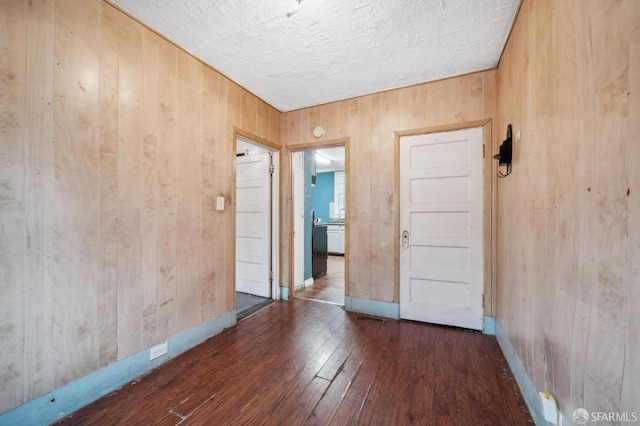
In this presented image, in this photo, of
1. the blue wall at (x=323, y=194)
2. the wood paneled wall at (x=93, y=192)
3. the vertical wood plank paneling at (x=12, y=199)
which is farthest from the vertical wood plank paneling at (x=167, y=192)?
the blue wall at (x=323, y=194)

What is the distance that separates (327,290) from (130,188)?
117 inches

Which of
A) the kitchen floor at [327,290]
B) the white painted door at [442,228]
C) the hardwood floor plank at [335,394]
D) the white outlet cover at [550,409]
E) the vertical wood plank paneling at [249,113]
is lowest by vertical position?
the kitchen floor at [327,290]

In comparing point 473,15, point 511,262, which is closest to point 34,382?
point 511,262

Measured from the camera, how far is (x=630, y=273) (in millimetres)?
756

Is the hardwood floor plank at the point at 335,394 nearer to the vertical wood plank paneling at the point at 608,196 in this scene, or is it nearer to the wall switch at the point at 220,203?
the vertical wood plank paneling at the point at 608,196

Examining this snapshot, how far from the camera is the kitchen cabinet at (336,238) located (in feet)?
23.6

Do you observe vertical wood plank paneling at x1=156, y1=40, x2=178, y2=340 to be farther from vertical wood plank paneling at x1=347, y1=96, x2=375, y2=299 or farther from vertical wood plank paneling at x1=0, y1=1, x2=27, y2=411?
vertical wood plank paneling at x1=347, y1=96, x2=375, y2=299

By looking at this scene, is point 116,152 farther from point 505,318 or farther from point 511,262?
point 505,318

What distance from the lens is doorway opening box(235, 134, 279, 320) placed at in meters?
3.51

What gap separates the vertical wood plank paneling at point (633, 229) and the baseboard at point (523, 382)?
81 centimetres

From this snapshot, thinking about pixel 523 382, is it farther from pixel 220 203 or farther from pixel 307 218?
pixel 307 218

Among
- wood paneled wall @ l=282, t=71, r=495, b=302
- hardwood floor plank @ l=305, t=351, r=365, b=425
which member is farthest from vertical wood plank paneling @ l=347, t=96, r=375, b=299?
hardwood floor plank @ l=305, t=351, r=365, b=425

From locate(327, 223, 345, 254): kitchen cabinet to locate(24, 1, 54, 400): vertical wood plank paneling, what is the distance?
6091 millimetres

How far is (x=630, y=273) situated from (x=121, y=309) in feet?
8.53
